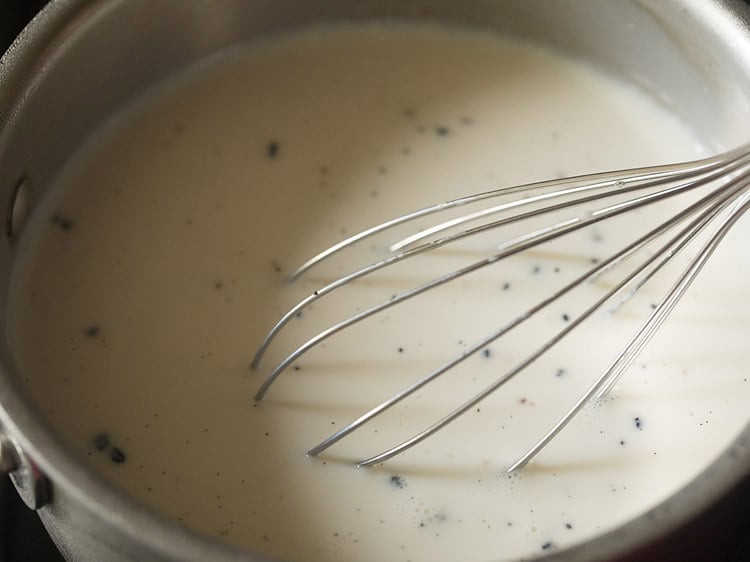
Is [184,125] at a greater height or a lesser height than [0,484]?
greater

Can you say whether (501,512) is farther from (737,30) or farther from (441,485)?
(737,30)

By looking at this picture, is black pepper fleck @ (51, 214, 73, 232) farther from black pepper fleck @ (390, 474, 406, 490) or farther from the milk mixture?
black pepper fleck @ (390, 474, 406, 490)

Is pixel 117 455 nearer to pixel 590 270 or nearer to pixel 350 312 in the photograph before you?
pixel 350 312

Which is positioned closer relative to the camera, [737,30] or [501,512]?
[501,512]

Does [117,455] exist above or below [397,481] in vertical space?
above

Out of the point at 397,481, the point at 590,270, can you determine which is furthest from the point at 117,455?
the point at 590,270

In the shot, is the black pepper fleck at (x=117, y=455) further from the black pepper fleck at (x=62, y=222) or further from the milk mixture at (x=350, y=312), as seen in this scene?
the black pepper fleck at (x=62, y=222)

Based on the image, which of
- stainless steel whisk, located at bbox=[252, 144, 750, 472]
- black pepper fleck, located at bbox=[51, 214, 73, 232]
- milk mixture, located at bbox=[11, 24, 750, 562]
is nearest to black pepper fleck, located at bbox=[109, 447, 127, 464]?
milk mixture, located at bbox=[11, 24, 750, 562]

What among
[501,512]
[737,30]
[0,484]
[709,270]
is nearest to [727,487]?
[501,512]
